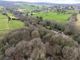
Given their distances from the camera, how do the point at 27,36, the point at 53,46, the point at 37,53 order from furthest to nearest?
the point at 27,36
the point at 53,46
the point at 37,53

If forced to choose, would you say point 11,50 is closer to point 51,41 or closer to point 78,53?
point 51,41

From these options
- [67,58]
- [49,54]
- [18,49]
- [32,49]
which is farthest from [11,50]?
[67,58]

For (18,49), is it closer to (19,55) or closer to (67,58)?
(19,55)

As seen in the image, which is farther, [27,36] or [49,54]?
[27,36]

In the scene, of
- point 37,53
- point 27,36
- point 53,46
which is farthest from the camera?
point 27,36

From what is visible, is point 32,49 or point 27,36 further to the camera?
point 27,36

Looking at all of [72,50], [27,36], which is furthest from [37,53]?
[27,36]

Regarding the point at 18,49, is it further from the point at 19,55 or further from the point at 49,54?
the point at 49,54

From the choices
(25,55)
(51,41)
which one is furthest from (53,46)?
(25,55)
